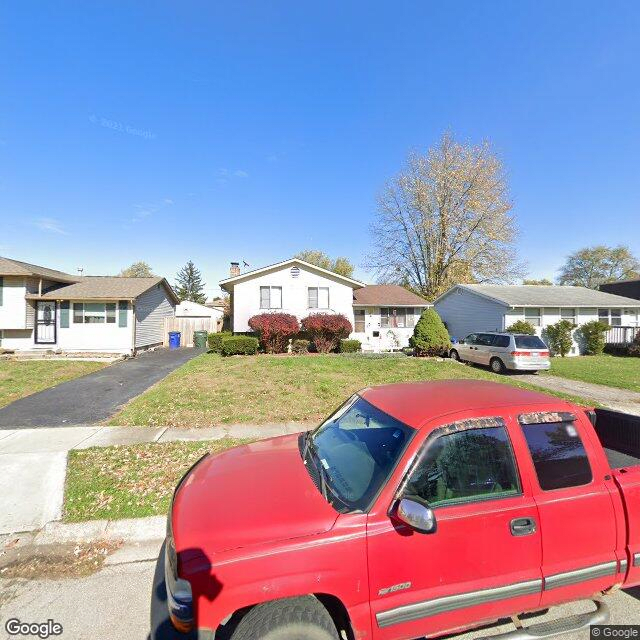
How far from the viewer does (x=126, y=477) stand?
4.64m

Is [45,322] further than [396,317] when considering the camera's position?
No

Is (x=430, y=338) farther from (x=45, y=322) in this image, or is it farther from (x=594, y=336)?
(x=45, y=322)

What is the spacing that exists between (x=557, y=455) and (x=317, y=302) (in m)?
18.8

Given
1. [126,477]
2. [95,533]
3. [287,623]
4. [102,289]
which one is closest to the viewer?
[287,623]

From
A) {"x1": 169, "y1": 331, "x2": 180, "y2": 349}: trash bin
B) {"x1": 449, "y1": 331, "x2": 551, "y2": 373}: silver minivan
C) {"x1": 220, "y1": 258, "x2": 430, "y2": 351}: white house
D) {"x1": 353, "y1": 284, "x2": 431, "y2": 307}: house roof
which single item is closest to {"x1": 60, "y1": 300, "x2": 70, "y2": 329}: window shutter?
{"x1": 169, "y1": 331, "x2": 180, "y2": 349}: trash bin

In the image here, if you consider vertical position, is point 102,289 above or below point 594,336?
above

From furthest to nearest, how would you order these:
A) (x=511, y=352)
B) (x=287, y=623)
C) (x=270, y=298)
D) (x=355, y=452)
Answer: (x=270, y=298)
(x=511, y=352)
(x=355, y=452)
(x=287, y=623)

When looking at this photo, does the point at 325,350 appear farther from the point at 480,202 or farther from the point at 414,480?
the point at 480,202

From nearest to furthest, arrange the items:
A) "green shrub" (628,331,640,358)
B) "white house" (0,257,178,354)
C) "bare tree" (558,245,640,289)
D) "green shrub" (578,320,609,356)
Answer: "white house" (0,257,178,354) < "green shrub" (628,331,640,358) < "green shrub" (578,320,609,356) < "bare tree" (558,245,640,289)

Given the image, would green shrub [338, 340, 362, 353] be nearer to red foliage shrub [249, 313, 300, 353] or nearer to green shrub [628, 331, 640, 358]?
red foliage shrub [249, 313, 300, 353]

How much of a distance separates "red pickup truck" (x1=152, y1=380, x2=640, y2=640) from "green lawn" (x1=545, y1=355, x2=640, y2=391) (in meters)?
11.5

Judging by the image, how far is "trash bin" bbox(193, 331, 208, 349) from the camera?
23.3 meters

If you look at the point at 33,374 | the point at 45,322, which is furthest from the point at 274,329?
the point at 45,322

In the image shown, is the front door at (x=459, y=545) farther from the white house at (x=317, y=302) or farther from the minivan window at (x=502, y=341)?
the white house at (x=317, y=302)
